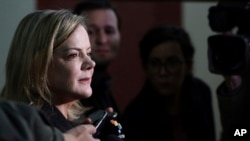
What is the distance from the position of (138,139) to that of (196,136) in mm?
269

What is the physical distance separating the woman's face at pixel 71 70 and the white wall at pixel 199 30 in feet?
6.73

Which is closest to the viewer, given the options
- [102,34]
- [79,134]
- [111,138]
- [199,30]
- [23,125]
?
[23,125]

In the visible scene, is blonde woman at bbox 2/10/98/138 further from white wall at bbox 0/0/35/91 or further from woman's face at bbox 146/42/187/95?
woman's face at bbox 146/42/187/95

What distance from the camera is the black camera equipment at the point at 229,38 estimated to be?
2.76m

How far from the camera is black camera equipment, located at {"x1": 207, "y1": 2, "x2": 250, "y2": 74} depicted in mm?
2756

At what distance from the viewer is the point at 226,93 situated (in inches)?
110

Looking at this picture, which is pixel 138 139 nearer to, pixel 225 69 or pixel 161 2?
pixel 225 69

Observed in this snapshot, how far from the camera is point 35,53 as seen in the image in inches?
92.7

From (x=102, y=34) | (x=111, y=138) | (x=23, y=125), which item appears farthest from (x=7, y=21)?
(x=23, y=125)

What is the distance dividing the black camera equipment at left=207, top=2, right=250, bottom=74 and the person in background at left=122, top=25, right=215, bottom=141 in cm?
56

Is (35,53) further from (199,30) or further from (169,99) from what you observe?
(199,30)

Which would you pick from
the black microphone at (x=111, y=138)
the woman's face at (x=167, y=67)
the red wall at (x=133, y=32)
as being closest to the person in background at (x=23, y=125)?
the black microphone at (x=111, y=138)

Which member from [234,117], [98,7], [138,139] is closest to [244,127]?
[234,117]

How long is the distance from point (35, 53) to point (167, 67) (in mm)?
1179
